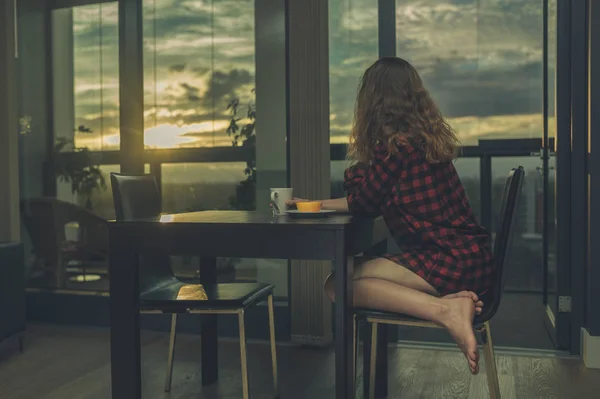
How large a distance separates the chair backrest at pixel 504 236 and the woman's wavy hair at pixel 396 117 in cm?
21

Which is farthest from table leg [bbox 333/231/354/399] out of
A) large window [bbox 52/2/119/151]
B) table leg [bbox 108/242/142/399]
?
large window [bbox 52/2/119/151]

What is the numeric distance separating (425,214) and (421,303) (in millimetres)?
278

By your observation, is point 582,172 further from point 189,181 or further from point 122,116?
point 122,116

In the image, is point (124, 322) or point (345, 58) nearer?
point (124, 322)

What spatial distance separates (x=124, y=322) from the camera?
2.14 m

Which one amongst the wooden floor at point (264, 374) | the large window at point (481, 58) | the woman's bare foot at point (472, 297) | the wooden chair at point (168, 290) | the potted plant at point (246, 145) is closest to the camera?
the woman's bare foot at point (472, 297)

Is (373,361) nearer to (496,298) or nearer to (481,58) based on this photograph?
(496,298)

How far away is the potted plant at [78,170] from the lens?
162 inches

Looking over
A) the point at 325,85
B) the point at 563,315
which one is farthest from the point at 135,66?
the point at 563,315

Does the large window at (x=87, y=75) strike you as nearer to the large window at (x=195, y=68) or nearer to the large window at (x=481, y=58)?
the large window at (x=195, y=68)

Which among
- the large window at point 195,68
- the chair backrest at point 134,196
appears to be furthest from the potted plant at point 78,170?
the chair backrest at point 134,196

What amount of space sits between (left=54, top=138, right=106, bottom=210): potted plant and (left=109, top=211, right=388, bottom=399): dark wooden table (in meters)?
2.10

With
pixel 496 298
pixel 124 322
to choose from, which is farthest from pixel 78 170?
pixel 496 298

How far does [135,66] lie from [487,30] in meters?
2.82
